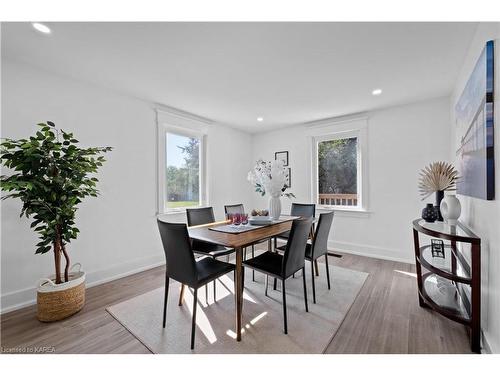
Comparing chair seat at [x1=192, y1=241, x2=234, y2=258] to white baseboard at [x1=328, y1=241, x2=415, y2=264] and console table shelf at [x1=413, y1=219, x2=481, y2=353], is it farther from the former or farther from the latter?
white baseboard at [x1=328, y1=241, x2=415, y2=264]

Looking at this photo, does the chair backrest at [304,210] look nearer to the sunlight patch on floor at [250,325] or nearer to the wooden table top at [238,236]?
the wooden table top at [238,236]

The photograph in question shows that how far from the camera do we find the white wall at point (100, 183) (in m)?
2.06

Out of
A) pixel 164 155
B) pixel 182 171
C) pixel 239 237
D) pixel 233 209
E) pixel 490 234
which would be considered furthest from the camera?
pixel 182 171

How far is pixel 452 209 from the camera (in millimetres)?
1771

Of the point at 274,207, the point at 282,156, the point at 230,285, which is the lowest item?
the point at 230,285

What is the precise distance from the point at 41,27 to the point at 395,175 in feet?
14.4

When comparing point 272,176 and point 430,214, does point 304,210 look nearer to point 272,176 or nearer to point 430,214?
point 272,176

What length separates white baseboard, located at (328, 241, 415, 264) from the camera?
3.28m

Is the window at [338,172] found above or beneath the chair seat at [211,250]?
above

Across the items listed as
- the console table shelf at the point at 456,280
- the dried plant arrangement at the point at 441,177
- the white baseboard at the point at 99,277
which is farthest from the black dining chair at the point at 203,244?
the dried plant arrangement at the point at 441,177

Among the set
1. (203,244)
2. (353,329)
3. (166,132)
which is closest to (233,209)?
(203,244)

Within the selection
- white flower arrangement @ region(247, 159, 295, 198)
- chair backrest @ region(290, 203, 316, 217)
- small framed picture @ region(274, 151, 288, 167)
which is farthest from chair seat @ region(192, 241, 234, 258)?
small framed picture @ region(274, 151, 288, 167)

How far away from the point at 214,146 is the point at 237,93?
1478 millimetres

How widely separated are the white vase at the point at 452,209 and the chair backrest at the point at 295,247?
3.83 ft
